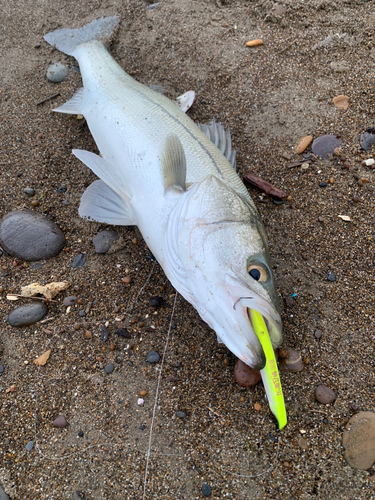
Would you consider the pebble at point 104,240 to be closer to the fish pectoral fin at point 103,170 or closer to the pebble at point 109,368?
the fish pectoral fin at point 103,170

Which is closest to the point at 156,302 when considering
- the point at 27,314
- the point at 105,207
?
the point at 105,207

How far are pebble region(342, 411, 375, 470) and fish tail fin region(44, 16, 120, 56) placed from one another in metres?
4.80

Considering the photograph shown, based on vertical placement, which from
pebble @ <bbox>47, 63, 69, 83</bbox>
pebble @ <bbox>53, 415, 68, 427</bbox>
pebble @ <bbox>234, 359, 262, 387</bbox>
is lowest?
pebble @ <bbox>234, 359, 262, 387</bbox>

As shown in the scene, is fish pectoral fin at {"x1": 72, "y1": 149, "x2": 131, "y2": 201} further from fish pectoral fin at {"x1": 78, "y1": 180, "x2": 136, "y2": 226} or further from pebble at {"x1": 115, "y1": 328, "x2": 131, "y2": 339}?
pebble at {"x1": 115, "y1": 328, "x2": 131, "y2": 339}

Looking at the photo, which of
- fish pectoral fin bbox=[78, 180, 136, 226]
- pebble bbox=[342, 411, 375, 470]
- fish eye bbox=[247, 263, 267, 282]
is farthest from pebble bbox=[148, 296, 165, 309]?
pebble bbox=[342, 411, 375, 470]

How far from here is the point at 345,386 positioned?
2355 mm

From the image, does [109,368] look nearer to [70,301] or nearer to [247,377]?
[70,301]

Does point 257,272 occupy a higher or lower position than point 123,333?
higher

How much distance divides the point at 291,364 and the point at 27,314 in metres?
2.10

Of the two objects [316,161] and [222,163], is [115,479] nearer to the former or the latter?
[222,163]

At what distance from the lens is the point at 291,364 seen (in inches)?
95.0

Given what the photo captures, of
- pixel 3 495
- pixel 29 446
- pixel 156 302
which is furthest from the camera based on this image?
pixel 156 302

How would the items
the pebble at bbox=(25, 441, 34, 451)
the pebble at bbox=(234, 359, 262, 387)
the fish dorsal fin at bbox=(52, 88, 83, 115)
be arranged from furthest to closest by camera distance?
1. the fish dorsal fin at bbox=(52, 88, 83, 115)
2. the pebble at bbox=(234, 359, 262, 387)
3. the pebble at bbox=(25, 441, 34, 451)

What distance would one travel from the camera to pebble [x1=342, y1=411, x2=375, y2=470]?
211 cm
